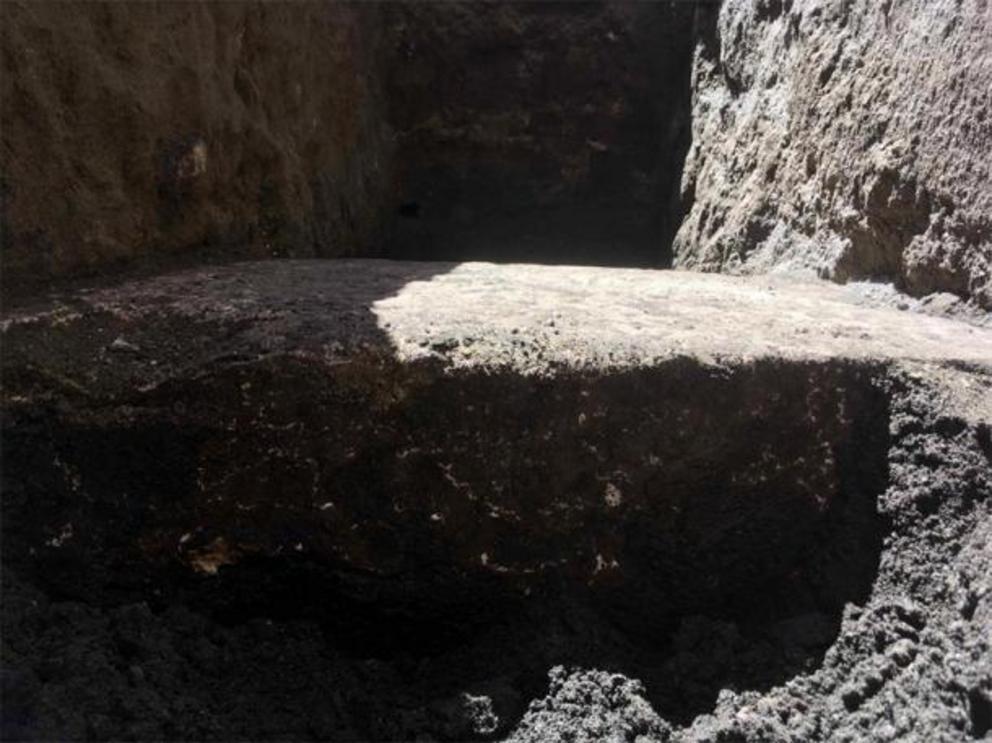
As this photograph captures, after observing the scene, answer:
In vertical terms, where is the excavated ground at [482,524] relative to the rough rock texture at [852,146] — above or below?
below

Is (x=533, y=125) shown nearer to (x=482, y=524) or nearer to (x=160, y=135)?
(x=160, y=135)

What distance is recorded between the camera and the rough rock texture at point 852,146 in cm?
229

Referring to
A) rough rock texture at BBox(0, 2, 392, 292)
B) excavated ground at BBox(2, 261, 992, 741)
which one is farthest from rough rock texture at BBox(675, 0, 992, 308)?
rough rock texture at BBox(0, 2, 392, 292)

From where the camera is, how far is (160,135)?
232 centimetres

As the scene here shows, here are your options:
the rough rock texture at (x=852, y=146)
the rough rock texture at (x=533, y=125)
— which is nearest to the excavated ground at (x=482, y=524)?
the rough rock texture at (x=852, y=146)

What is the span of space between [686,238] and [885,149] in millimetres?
1343

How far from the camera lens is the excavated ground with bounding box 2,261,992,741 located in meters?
1.68

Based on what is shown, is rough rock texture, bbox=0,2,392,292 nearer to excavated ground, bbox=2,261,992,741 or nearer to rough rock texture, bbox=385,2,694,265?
excavated ground, bbox=2,261,992,741

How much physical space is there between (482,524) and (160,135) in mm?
1083

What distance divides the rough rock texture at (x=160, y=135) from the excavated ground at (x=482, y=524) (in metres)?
0.22

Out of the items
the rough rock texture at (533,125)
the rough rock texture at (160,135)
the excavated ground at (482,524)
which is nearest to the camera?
the excavated ground at (482,524)

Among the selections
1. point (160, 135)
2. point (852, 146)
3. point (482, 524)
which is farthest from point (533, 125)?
point (482, 524)

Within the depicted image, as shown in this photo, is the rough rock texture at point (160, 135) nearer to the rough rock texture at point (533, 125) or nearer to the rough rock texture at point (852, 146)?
the rough rock texture at point (533, 125)

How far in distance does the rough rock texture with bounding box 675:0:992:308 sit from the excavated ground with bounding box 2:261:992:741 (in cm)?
50
